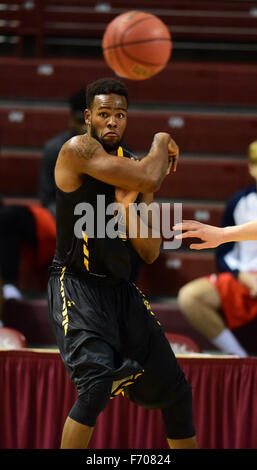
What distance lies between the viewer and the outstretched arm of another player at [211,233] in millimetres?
2686

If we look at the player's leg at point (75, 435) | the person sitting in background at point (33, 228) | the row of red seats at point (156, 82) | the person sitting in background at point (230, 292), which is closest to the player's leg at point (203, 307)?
the person sitting in background at point (230, 292)

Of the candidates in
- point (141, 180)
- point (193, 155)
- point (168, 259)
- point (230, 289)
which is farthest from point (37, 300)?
point (141, 180)

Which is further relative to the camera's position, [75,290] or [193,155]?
[193,155]

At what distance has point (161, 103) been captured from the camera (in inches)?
249

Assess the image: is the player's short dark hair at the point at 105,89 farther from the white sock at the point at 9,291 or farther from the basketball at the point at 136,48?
the white sock at the point at 9,291

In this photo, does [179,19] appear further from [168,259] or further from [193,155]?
[168,259]

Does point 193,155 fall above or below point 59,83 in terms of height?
below

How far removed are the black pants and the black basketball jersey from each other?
2.05 meters

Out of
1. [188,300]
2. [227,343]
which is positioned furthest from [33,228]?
[227,343]

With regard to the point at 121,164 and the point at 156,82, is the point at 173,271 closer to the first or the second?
the point at 156,82

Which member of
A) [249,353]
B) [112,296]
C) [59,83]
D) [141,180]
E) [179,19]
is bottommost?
[249,353]

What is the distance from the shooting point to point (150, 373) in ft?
9.51

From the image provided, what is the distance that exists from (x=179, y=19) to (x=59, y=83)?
1.47m

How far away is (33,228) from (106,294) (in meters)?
2.21
